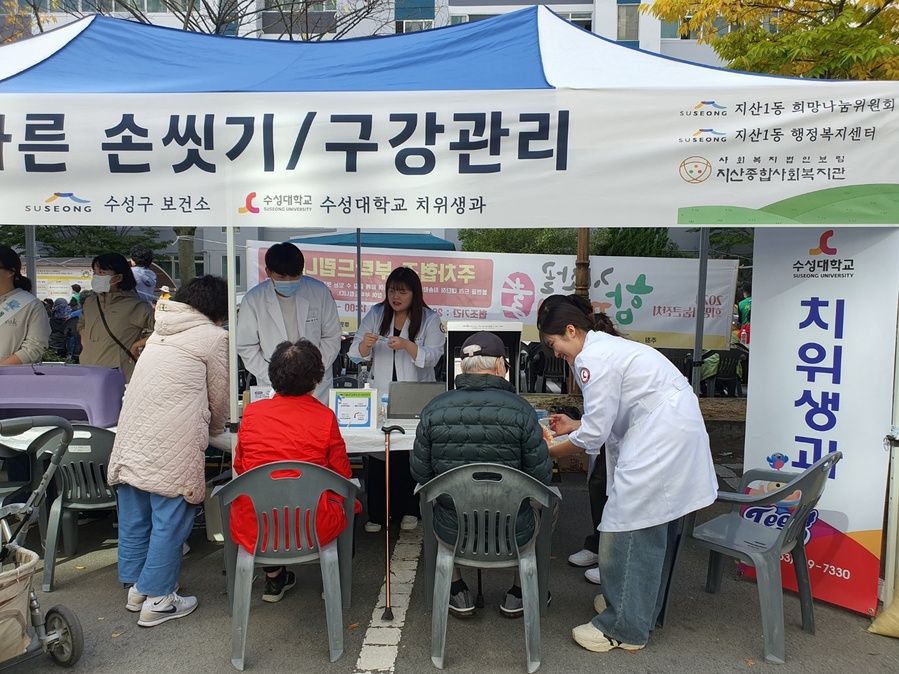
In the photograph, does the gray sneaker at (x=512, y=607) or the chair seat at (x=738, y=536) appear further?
the gray sneaker at (x=512, y=607)

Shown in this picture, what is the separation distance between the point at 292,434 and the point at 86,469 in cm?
140

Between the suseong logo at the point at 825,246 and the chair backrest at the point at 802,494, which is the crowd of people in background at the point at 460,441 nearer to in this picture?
the chair backrest at the point at 802,494

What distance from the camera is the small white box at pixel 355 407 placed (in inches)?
140

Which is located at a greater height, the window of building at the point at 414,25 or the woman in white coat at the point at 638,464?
the window of building at the point at 414,25

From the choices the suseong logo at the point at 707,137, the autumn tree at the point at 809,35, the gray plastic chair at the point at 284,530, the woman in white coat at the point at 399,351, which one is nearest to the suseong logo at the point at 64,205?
the gray plastic chair at the point at 284,530

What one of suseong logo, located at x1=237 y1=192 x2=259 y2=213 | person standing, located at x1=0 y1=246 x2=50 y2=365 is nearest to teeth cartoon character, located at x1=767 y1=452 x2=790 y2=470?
suseong logo, located at x1=237 y1=192 x2=259 y2=213

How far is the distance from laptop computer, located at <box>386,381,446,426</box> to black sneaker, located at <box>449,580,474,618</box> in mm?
987

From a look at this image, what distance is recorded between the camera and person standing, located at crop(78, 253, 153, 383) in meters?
4.52

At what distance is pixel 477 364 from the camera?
283cm

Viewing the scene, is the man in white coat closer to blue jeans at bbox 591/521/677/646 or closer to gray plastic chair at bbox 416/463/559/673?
gray plastic chair at bbox 416/463/559/673

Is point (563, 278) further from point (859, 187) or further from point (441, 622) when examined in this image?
point (441, 622)

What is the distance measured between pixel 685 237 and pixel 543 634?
20.4 m

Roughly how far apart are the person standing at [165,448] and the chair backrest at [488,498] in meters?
1.19

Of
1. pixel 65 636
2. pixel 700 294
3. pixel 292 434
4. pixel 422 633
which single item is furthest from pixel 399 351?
pixel 700 294
